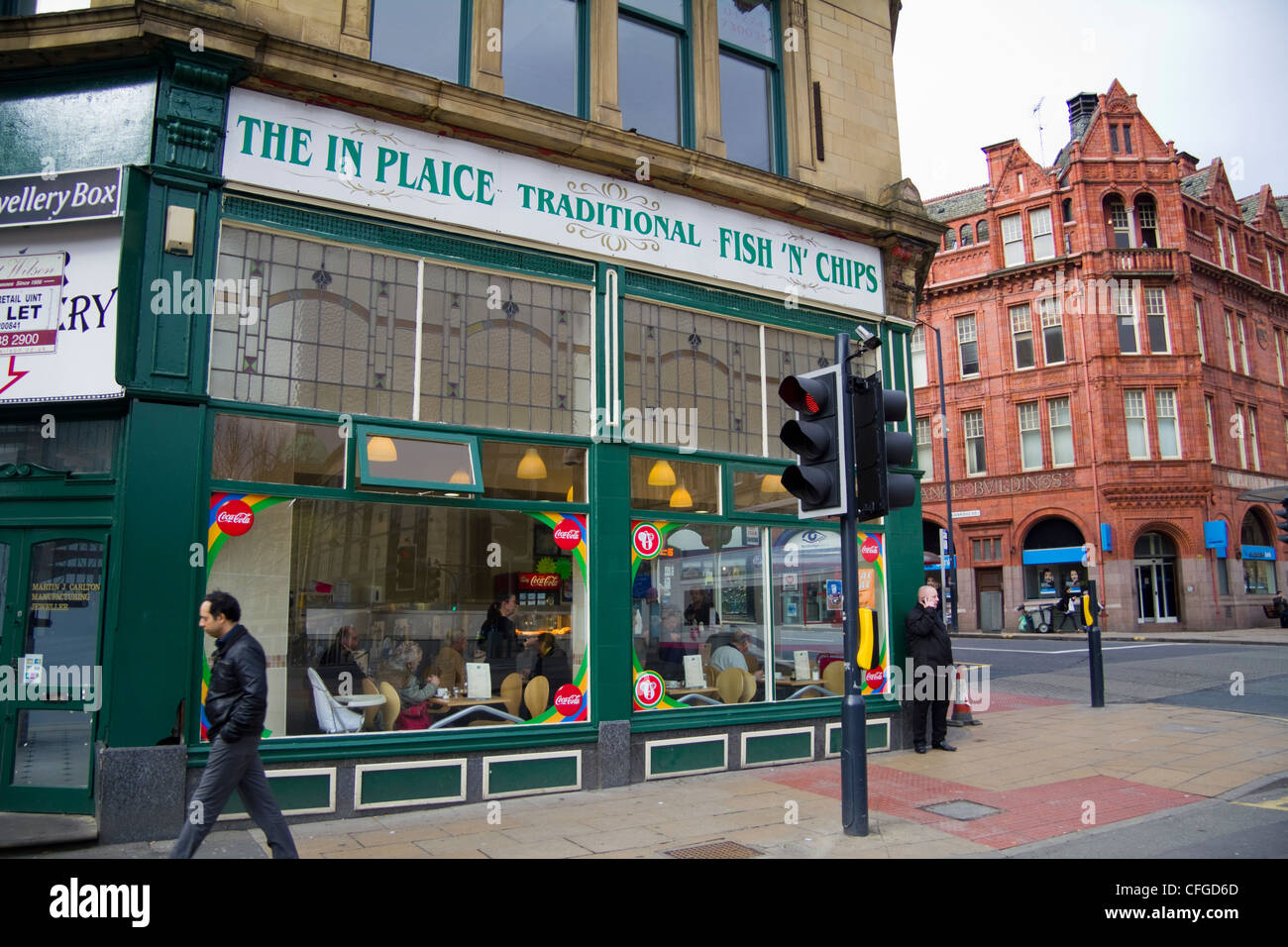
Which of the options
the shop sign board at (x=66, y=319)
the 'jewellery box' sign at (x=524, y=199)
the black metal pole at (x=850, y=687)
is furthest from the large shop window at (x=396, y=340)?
the black metal pole at (x=850, y=687)

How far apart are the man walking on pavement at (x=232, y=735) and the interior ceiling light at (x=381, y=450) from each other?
2.38 meters

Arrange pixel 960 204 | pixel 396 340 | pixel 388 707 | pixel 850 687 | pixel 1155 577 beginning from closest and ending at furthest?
1. pixel 850 687
2. pixel 388 707
3. pixel 396 340
4. pixel 1155 577
5. pixel 960 204

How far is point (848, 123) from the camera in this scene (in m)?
11.8

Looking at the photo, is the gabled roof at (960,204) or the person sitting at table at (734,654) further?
the gabled roof at (960,204)

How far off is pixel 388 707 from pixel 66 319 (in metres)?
4.30

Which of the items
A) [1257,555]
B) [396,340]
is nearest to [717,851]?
[396,340]

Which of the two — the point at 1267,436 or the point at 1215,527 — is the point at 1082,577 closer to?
the point at 1215,527

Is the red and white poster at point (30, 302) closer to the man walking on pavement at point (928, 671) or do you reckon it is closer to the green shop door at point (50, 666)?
the green shop door at point (50, 666)

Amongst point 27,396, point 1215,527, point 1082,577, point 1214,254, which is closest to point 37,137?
point 27,396

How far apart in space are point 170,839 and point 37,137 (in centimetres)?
597

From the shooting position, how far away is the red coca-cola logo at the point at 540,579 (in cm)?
884

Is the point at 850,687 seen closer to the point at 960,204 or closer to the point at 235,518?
the point at 235,518

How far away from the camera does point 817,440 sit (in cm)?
723
